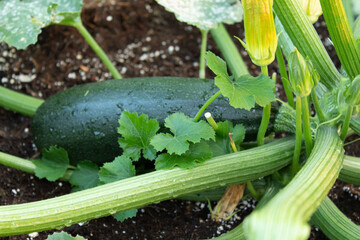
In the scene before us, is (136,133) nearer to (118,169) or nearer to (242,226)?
(118,169)

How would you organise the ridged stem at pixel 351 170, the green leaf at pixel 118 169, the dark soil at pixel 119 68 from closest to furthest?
the green leaf at pixel 118 169, the ridged stem at pixel 351 170, the dark soil at pixel 119 68

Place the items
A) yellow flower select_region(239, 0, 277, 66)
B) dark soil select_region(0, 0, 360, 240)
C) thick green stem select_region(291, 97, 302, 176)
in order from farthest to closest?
dark soil select_region(0, 0, 360, 240) < thick green stem select_region(291, 97, 302, 176) < yellow flower select_region(239, 0, 277, 66)

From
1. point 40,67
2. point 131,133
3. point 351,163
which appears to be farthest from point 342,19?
point 40,67

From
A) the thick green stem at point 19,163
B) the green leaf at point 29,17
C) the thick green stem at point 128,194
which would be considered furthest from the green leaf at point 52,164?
the thick green stem at point 128,194

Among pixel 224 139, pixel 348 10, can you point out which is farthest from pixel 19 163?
pixel 348 10

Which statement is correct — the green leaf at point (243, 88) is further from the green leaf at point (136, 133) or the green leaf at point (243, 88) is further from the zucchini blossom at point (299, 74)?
the green leaf at point (136, 133)

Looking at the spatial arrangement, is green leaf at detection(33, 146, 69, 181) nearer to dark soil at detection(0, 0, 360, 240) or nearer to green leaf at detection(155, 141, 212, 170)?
dark soil at detection(0, 0, 360, 240)

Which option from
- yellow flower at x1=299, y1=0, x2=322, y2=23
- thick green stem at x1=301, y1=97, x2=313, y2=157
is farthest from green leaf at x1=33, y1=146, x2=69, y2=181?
yellow flower at x1=299, y1=0, x2=322, y2=23
